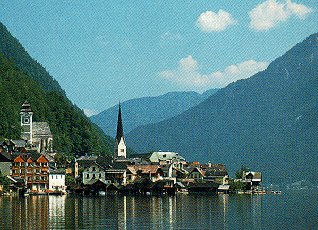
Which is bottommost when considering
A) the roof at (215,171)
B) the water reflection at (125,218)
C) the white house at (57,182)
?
the water reflection at (125,218)

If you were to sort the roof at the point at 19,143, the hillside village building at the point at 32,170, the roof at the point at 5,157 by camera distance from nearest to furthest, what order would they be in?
the roof at the point at 5,157
the hillside village building at the point at 32,170
the roof at the point at 19,143

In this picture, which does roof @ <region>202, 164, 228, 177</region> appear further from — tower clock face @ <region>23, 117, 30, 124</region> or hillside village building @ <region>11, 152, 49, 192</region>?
tower clock face @ <region>23, 117, 30, 124</region>

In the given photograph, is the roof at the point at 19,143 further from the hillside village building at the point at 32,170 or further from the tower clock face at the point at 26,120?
the hillside village building at the point at 32,170

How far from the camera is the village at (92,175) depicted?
118625 mm

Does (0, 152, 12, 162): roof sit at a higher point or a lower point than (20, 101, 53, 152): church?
lower

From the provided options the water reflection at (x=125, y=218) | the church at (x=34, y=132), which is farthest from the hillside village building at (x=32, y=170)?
the water reflection at (x=125, y=218)

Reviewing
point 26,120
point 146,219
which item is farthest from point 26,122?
point 146,219

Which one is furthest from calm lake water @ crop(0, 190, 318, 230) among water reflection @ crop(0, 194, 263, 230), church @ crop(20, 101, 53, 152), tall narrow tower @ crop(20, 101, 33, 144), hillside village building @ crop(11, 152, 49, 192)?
tall narrow tower @ crop(20, 101, 33, 144)

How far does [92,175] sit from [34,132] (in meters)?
33.7

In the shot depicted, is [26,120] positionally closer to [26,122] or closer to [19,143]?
[26,122]

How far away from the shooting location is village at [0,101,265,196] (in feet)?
389

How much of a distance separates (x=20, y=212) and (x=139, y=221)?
1269 centimetres

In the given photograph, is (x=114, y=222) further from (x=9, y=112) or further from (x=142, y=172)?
(x=9, y=112)

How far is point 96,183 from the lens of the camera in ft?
413
